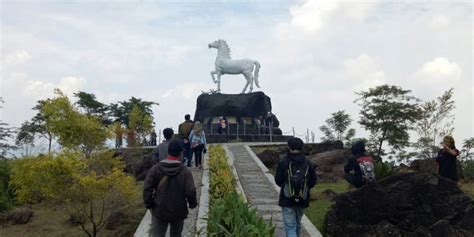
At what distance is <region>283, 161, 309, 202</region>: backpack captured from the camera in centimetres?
685

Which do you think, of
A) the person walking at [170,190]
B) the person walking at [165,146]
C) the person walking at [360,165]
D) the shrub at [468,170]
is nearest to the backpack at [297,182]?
the person walking at [170,190]

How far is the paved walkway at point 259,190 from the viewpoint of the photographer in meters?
9.64

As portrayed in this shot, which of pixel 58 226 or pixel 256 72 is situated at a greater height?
pixel 256 72

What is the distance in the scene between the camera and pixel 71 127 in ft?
40.0

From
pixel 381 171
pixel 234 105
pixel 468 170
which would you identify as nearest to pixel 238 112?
pixel 234 105

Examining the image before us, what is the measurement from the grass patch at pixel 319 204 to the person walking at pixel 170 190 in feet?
12.7

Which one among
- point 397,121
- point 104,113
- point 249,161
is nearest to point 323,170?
point 249,161

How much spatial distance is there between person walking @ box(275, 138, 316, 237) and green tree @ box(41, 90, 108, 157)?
6362 millimetres

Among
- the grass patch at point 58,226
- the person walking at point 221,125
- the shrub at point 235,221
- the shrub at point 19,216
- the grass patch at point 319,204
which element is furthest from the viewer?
the person walking at point 221,125

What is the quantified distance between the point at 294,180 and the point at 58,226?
721 cm

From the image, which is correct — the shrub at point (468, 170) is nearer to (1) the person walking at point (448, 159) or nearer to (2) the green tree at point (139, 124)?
(1) the person walking at point (448, 159)

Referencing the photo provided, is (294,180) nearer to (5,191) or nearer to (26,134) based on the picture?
(5,191)

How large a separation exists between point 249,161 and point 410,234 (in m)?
11.2

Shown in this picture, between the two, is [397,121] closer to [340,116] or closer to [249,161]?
[249,161]
